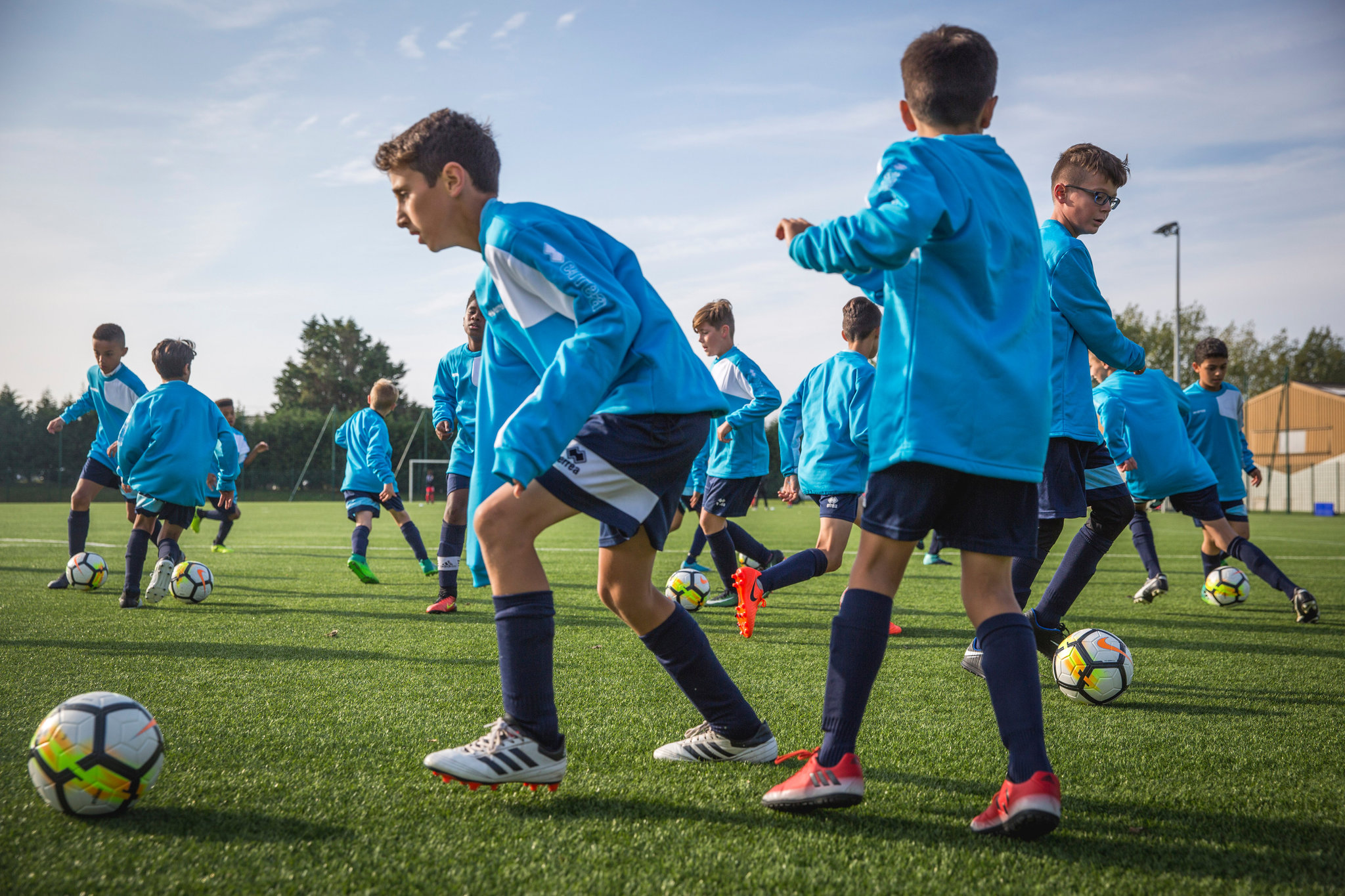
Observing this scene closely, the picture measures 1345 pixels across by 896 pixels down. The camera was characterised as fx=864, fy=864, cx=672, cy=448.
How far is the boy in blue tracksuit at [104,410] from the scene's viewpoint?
24.3 feet

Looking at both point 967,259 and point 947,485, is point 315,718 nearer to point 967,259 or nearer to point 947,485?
point 947,485

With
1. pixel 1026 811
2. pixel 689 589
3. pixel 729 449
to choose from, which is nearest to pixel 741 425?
pixel 729 449

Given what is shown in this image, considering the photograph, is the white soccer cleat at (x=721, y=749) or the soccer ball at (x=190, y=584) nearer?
the white soccer cleat at (x=721, y=749)

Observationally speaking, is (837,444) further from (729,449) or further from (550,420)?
(550,420)

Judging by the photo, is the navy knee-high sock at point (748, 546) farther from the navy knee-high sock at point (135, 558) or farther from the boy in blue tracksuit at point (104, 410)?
the boy in blue tracksuit at point (104, 410)

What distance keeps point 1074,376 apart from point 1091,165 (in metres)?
0.85

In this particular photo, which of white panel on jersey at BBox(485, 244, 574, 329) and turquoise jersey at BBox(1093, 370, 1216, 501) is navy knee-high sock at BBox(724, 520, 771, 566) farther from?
white panel on jersey at BBox(485, 244, 574, 329)

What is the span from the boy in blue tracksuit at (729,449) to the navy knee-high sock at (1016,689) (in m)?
4.53

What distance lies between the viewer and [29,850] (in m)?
1.94

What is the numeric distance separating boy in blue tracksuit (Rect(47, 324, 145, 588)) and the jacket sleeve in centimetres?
727

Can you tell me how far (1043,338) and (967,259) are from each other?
1.09 ft

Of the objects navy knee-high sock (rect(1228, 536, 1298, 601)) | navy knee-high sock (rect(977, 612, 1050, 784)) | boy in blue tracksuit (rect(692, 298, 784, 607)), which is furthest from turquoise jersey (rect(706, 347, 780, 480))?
navy knee-high sock (rect(977, 612, 1050, 784))

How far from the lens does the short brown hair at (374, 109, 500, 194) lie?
251cm

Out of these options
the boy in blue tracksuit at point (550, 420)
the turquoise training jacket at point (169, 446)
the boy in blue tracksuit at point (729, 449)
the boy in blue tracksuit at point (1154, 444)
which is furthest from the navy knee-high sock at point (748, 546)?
the boy in blue tracksuit at point (550, 420)
